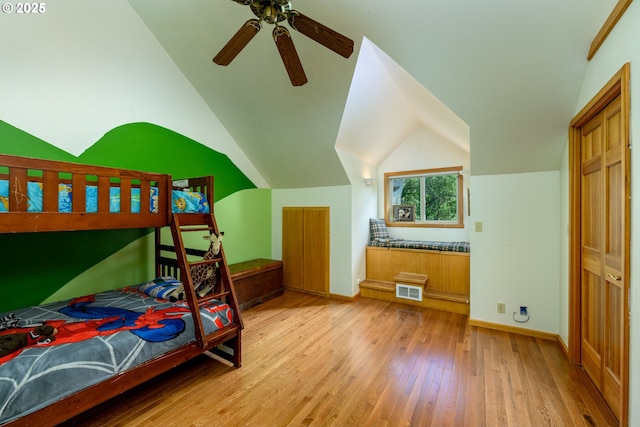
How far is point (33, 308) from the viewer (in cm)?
216

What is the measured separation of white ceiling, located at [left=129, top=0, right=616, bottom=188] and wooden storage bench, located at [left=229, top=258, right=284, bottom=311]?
161 centimetres

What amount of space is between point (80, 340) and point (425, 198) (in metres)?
4.43

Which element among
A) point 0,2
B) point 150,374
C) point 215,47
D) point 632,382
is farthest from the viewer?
point 215,47

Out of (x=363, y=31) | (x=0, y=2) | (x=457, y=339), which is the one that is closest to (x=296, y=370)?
(x=457, y=339)

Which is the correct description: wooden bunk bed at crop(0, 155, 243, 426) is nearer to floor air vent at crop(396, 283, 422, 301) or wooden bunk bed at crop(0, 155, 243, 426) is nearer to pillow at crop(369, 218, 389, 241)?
floor air vent at crop(396, 283, 422, 301)

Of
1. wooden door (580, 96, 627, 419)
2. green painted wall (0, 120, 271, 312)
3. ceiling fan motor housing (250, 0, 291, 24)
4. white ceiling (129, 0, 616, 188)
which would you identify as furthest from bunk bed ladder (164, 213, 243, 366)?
wooden door (580, 96, 627, 419)

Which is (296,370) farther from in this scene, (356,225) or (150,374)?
(356,225)

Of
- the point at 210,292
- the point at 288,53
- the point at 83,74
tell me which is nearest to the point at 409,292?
the point at 210,292

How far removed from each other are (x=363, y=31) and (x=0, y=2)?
9.08 feet

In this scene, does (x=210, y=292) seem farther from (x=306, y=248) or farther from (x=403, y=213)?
(x=403, y=213)

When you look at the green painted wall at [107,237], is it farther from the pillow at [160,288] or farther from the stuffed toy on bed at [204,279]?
the stuffed toy on bed at [204,279]

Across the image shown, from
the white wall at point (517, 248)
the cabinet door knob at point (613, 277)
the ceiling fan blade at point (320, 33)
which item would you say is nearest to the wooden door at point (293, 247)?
the white wall at point (517, 248)

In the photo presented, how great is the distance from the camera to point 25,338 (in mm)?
1603

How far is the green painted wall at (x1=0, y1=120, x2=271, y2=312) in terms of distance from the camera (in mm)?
2176
